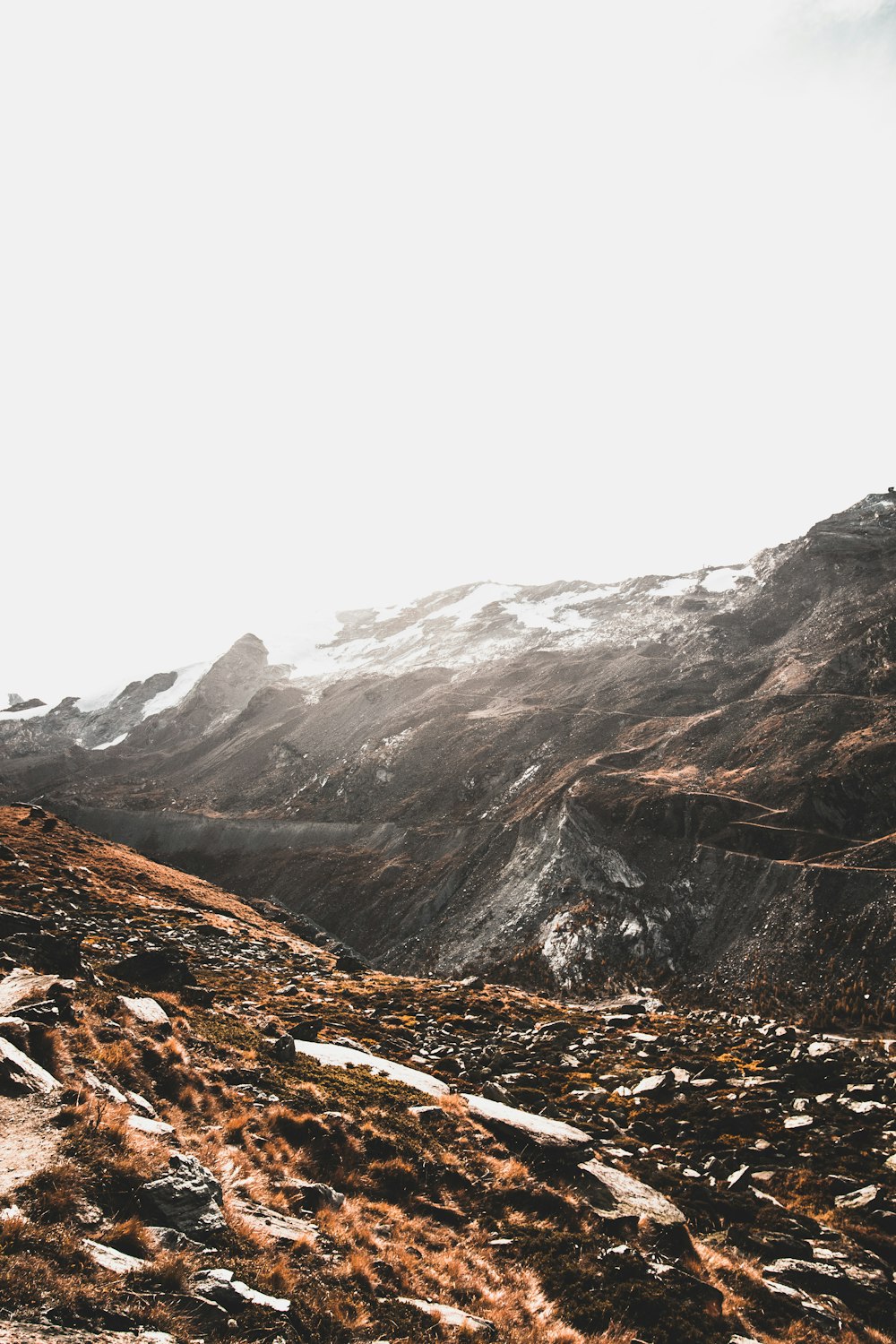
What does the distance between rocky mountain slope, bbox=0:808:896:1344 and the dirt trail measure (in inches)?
1.4

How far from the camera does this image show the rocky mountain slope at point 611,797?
1510 inches

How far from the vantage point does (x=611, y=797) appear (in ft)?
175

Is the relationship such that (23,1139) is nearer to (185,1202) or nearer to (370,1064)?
(185,1202)

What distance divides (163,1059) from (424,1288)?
624 centimetres

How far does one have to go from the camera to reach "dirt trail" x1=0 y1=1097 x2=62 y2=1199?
669cm

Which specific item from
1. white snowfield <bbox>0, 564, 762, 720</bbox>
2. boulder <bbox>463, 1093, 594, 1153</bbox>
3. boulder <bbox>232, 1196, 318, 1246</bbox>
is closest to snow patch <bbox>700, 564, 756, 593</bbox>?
white snowfield <bbox>0, 564, 762, 720</bbox>

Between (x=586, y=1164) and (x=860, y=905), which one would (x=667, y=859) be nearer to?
(x=860, y=905)

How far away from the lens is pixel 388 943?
54.2 metres

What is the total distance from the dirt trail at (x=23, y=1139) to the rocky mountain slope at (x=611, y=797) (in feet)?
109

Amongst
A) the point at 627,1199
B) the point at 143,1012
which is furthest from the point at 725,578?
the point at 143,1012

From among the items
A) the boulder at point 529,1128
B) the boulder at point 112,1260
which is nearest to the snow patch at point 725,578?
the boulder at point 529,1128

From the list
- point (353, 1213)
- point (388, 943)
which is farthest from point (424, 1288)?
point (388, 943)

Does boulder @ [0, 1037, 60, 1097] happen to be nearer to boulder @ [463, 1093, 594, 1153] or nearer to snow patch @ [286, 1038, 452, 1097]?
snow patch @ [286, 1038, 452, 1097]

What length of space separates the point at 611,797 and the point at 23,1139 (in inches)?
1975
